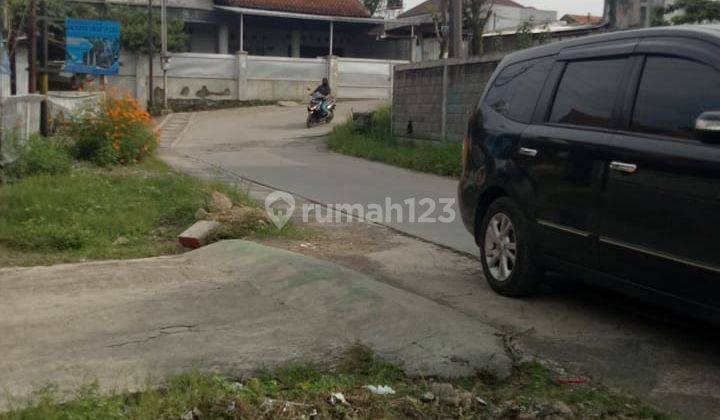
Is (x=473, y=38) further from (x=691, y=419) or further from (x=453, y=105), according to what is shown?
(x=691, y=419)

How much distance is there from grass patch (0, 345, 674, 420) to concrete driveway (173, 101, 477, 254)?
12.8 feet

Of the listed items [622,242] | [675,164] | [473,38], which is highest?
[473,38]

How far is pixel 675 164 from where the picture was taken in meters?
4.61

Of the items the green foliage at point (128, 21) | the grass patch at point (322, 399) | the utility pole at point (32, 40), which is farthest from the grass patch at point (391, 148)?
the green foliage at point (128, 21)

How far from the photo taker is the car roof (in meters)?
4.79

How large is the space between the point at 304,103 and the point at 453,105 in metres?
17.3

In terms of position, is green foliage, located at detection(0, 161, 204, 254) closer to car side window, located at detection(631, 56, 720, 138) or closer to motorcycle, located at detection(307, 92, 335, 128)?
car side window, located at detection(631, 56, 720, 138)

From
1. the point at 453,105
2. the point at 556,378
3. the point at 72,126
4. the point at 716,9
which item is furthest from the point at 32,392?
the point at 716,9

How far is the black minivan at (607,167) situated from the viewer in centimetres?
453

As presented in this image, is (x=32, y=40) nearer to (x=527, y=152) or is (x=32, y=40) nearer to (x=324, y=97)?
(x=324, y=97)

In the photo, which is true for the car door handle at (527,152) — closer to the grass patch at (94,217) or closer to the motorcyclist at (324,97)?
the grass patch at (94,217)

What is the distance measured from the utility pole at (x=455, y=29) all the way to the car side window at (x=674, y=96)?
531 inches

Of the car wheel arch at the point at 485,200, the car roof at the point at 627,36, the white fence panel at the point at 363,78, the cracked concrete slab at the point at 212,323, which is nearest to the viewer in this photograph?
the cracked concrete slab at the point at 212,323

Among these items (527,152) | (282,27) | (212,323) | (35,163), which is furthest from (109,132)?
(282,27)
